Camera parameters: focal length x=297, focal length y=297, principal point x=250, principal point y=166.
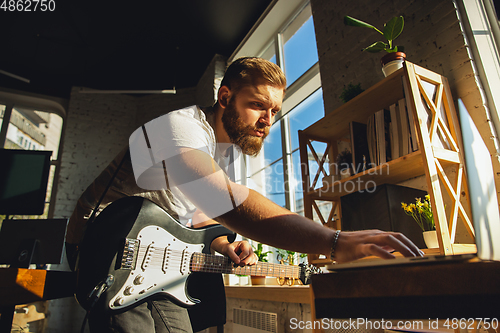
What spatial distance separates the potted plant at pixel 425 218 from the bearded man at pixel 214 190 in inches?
29.4

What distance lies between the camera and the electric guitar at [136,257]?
93 cm

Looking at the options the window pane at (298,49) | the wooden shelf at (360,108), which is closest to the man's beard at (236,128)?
the wooden shelf at (360,108)

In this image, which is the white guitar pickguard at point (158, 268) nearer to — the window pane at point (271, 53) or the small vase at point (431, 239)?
the small vase at point (431, 239)

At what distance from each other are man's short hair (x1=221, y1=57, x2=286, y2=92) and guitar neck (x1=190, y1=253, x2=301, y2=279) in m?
0.73

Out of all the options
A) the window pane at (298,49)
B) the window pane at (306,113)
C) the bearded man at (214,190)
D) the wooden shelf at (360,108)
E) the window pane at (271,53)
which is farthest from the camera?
the window pane at (271,53)

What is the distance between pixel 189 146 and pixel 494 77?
156 centimetres

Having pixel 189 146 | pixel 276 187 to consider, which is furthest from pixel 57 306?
pixel 189 146

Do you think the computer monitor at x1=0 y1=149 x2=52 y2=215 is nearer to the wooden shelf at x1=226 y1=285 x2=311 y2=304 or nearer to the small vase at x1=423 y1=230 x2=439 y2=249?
the wooden shelf at x1=226 y1=285 x2=311 y2=304

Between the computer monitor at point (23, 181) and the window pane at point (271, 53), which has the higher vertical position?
the window pane at point (271, 53)

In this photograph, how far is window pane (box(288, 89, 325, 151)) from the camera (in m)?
2.86

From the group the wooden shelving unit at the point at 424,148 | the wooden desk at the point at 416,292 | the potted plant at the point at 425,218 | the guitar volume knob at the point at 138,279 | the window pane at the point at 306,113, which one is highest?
the window pane at the point at 306,113

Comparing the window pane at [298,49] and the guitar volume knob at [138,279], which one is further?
the window pane at [298,49]

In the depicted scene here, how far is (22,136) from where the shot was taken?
5051 millimetres

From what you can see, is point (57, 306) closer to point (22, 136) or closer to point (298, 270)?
point (22, 136)
